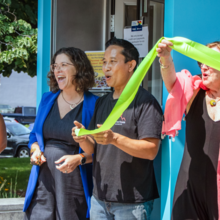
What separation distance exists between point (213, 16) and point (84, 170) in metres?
1.63

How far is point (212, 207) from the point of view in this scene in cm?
156

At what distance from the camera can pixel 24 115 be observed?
11.6 meters

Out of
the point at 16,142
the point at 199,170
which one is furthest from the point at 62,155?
the point at 16,142

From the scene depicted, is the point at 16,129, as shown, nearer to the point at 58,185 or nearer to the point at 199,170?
the point at 58,185

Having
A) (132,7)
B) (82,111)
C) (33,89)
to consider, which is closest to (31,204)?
(82,111)

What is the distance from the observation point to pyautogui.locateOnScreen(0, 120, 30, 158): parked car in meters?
9.27

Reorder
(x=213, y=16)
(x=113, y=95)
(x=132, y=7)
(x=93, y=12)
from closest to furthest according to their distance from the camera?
(x=213, y=16) < (x=113, y=95) < (x=132, y=7) < (x=93, y=12)

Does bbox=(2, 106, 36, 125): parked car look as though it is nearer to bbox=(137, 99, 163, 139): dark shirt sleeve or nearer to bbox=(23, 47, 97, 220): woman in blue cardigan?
bbox=(23, 47, 97, 220): woman in blue cardigan

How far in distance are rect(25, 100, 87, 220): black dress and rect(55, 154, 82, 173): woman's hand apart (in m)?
0.15

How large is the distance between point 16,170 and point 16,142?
237 cm

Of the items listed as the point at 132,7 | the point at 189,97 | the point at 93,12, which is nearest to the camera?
the point at 189,97

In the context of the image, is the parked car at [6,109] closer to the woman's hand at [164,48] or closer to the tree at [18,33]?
the tree at [18,33]

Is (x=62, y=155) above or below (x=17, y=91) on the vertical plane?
above

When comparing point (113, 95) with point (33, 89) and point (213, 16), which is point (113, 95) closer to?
point (213, 16)
